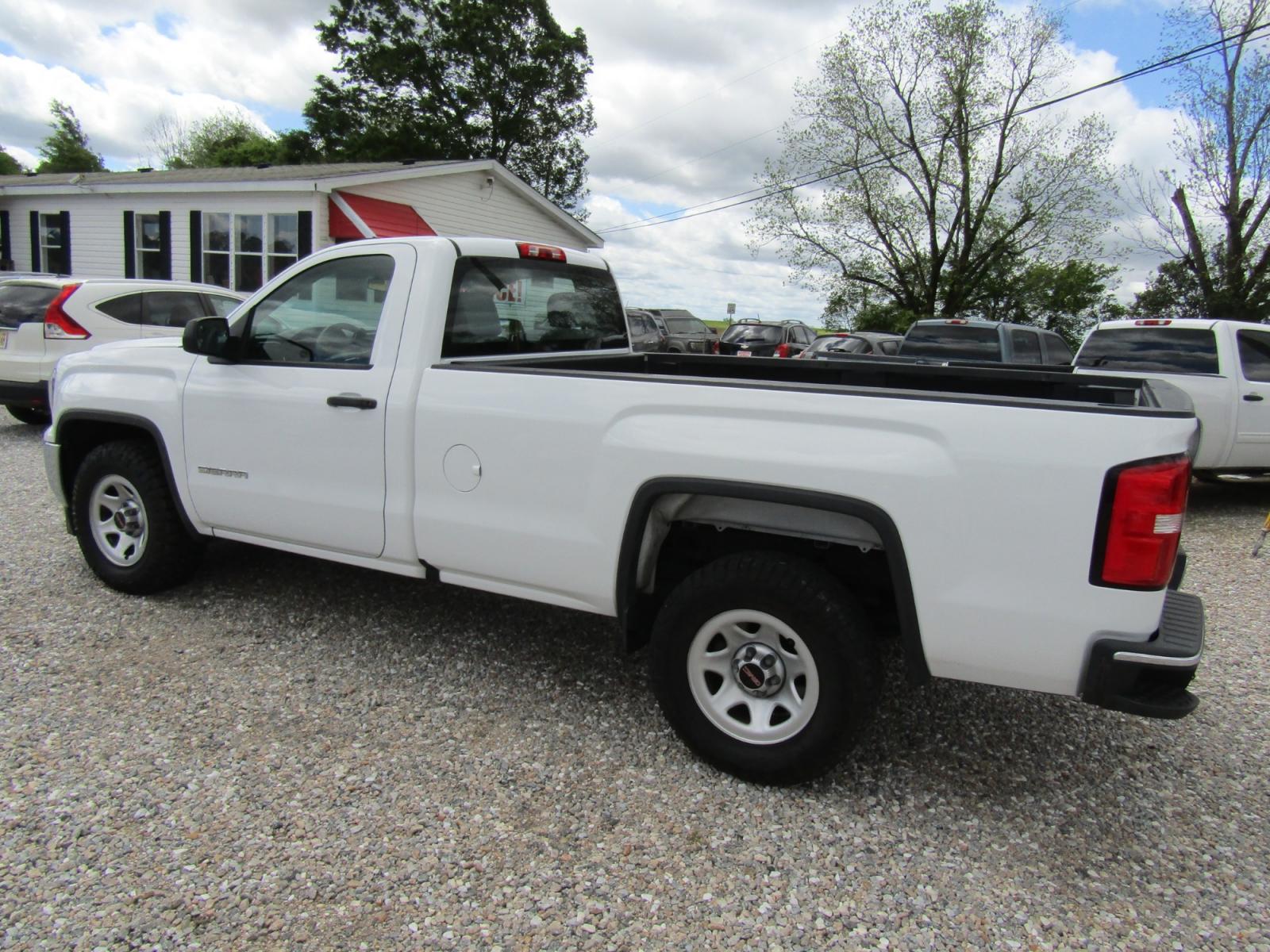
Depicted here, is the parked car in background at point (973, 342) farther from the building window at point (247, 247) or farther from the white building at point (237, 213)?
the building window at point (247, 247)

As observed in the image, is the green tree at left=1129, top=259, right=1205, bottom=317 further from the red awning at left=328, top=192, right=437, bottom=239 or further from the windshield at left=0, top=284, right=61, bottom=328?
the windshield at left=0, top=284, right=61, bottom=328

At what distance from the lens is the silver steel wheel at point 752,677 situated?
2906 millimetres

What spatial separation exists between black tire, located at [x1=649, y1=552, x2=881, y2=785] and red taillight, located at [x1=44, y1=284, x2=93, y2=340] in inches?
337

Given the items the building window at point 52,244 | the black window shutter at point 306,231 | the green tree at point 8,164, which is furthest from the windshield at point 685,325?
the green tree at point 8,164

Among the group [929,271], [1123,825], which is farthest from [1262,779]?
[929,271]

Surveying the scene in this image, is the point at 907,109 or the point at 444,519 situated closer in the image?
the point at 444,519

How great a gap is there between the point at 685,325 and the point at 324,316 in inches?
978

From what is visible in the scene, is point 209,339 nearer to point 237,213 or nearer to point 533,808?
point 533,808

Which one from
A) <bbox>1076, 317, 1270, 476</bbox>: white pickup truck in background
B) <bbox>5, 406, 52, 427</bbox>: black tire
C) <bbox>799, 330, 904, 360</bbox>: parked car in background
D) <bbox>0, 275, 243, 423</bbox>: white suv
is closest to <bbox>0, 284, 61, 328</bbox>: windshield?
<bbox>0, 275, 243, 423</bbox>: white suv

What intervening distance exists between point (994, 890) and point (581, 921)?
1215 millimetres

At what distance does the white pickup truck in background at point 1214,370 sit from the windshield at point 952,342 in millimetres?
3271

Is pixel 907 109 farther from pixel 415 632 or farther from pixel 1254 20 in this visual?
pixel 415 632

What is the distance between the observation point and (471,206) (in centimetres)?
2081

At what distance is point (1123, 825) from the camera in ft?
9.57
